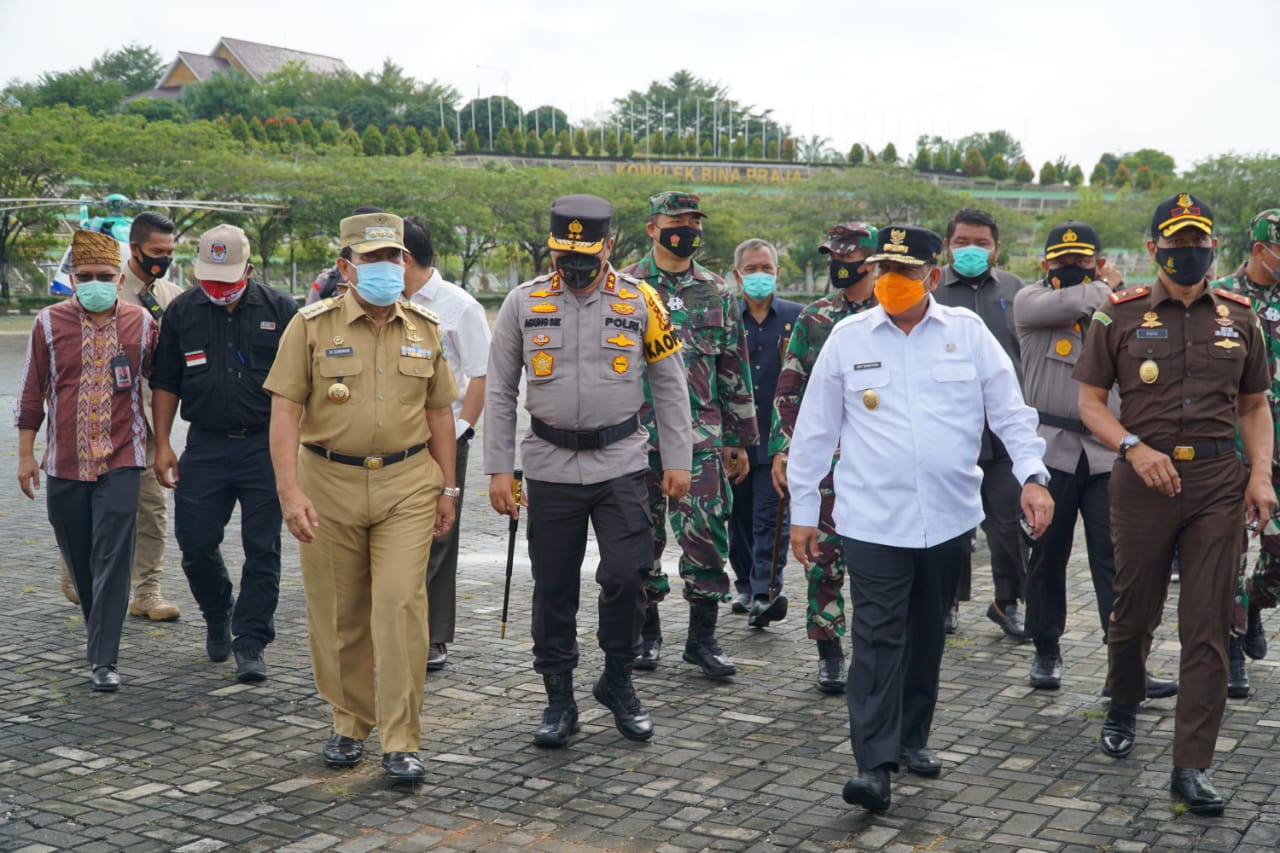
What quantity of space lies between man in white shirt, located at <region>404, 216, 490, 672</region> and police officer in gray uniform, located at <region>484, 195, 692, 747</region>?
41.5 inches

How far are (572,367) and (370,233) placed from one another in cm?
94

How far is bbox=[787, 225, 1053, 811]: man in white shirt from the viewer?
4820 millimetres

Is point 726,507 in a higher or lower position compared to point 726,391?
lower

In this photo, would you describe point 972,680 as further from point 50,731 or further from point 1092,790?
point 50,731

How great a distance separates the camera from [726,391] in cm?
696

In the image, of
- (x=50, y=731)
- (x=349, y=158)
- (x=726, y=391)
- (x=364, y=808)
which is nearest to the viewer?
(x=364, y=808)

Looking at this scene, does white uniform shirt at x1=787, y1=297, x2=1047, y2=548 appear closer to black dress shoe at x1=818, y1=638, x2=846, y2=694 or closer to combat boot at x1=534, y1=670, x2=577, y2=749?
combat boot at x1=534, y1=670, x2=577, y2=749

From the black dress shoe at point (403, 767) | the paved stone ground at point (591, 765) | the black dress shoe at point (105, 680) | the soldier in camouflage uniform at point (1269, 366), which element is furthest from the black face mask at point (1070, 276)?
the black dress shoe at point (105, 680)

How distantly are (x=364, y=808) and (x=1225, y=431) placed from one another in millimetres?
3358

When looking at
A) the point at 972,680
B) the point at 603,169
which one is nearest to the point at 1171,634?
the point at 972,680

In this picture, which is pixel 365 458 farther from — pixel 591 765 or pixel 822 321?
pixel 822 321

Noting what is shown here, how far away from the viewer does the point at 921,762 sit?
5.14 m

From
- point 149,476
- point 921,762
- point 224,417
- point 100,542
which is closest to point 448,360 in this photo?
point 224,417

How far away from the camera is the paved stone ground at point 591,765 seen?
455cm
